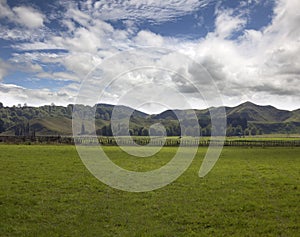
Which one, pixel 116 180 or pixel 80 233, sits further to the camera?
pixel 116 180

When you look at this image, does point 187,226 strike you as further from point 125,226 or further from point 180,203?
point 180,203

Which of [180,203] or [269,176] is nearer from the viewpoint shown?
[180,203]

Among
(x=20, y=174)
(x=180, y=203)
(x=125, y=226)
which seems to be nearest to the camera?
(x=125, y=226)

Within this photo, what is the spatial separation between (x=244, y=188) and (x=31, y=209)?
15230 mm

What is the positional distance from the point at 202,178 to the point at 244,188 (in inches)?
203

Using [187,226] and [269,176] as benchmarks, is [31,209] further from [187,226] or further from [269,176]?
[269,176]

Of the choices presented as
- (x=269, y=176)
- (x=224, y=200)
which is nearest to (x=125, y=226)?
(x=224, y=200)

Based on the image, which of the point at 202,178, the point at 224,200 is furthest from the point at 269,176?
the point at 224,200

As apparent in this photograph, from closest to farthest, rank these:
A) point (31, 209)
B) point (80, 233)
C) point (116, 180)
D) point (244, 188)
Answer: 1. point (80, 233)
2. point (31, 209)
3. point (244, 188)
4. point (116, 180)

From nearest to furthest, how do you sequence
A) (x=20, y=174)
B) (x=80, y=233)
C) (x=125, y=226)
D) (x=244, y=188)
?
1. (x=80, y=233)
2. (x=125, y=226)
3. (x=244, y=188)
4. (x=20, y=174)

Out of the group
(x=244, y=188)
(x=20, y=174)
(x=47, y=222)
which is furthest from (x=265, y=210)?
(x=20, y=174)

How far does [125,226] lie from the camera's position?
45.1 feet

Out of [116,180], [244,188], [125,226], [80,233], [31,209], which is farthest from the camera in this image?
[116,180]

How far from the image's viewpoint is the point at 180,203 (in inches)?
706
